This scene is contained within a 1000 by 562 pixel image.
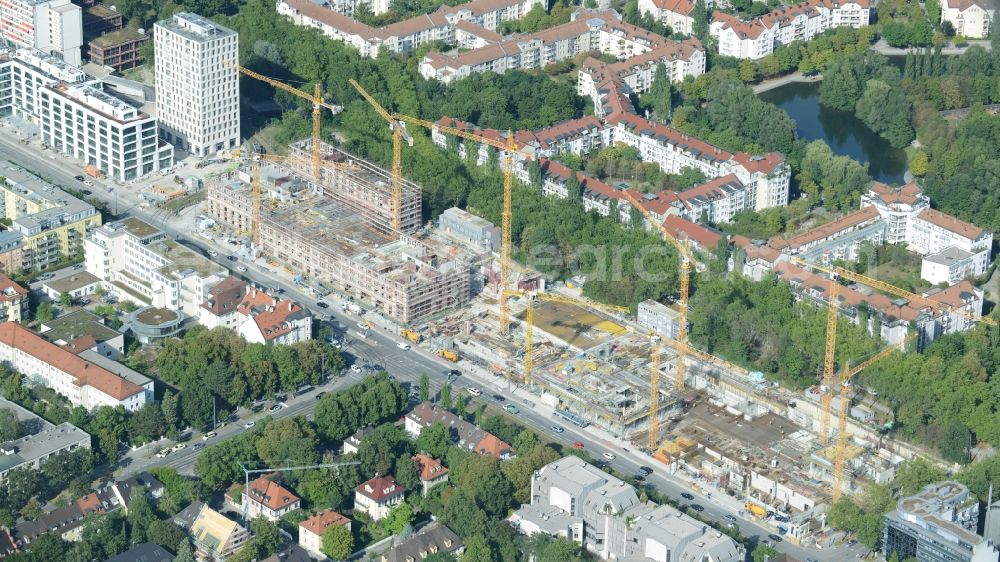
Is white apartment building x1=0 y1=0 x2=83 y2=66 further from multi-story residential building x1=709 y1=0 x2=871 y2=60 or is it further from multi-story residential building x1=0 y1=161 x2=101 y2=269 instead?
multi-story residential building x1=709 y1=0 x2=871 y2=60

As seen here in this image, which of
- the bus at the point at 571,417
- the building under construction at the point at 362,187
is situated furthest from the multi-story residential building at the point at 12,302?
the bus at the point at 571,417

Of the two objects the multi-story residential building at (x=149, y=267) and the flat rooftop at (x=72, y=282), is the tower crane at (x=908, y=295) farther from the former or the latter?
the flat rooftop at (x=72, y=282)

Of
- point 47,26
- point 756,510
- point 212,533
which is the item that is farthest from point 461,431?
point 47,26

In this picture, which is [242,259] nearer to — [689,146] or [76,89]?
[76,89]

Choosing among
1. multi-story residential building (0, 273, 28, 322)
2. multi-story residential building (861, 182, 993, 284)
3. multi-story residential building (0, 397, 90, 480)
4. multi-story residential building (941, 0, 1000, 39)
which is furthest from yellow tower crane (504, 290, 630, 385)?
multi-story residential building (941, 0, 1000, 39)

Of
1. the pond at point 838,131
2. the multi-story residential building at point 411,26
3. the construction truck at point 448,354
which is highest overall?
the multi-story residential building at point 411,26

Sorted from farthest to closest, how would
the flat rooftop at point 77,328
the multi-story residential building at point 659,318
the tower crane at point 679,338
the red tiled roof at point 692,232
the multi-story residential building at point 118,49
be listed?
the multi-story residential building at point 118,49 → the red tiled roof at point 692,232 → the multi-story residential building at point 659,318 → the flat rooftop at point 77,328 → the tower crane at point 679,338

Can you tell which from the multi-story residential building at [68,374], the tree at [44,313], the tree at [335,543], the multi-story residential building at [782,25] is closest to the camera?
the tree at [335,543]
